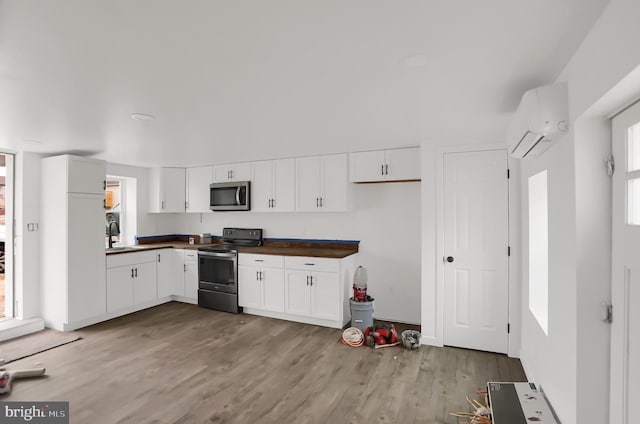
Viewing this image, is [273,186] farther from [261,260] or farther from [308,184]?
[261,260]

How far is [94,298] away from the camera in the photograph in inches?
170

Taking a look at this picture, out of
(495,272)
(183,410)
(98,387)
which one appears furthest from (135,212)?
(495,272)

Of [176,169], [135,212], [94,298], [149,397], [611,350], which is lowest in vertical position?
[149,397]

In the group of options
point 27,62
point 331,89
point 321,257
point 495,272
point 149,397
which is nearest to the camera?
point 27,62

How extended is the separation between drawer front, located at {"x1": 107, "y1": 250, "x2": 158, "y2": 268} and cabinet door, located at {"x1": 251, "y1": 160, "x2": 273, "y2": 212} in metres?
1.71

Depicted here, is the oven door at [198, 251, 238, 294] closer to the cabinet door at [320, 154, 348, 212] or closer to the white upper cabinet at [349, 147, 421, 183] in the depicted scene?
the cabinet door at [320, 154, 348, 212]

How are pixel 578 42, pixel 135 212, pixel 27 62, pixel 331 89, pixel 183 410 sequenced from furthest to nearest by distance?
1. pixel 135 212
2. pixel 183 410
3. pixel 331 89
4. pixel 27 62
5. pixel 578 42

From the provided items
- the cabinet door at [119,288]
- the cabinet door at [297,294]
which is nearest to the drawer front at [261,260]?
the cabinet door at [297,294]

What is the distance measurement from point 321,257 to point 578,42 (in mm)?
3240

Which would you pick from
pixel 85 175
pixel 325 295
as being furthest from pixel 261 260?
pixel 85 175

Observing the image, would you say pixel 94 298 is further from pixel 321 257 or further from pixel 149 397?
pixel 321 257

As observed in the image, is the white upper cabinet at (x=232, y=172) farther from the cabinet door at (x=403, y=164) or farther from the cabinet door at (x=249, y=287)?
the cabinet door at (x=403, y=164)

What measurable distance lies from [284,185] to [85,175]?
8.33ft

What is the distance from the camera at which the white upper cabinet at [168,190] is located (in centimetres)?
557
